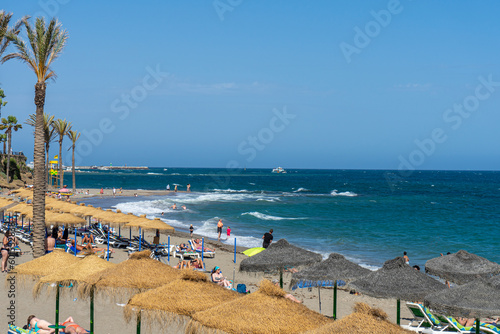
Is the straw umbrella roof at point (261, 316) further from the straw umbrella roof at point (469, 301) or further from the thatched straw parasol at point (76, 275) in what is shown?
the thatched straw parasol at point (76, 275)

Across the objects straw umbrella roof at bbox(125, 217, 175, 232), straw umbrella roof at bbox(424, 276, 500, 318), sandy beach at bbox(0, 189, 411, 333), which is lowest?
sandy beach at bbox(0, 189, 411, 333)

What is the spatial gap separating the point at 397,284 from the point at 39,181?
12.7 metres

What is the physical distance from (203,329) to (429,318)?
281 inches

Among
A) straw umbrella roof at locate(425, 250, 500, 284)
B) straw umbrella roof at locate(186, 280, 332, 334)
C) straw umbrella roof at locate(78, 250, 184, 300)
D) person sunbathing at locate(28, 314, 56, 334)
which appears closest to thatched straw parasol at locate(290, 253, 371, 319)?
straw umbrella roof at locate(425, 250, 500, 284)

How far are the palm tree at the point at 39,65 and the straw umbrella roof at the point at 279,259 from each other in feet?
27.3

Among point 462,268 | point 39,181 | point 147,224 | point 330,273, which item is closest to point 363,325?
point 330,273

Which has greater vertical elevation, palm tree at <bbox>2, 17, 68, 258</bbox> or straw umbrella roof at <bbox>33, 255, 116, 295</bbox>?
palm tree at <bbox>2, 17, 68, 258</bbox>

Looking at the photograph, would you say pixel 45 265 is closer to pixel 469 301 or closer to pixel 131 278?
pixel 131 278

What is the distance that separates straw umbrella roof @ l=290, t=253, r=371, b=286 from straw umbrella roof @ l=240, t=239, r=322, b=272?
1016 millimetres

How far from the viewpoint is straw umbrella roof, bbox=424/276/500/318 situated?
8.27 meters

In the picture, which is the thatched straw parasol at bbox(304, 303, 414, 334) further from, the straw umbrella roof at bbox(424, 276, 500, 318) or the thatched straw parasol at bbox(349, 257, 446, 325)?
the thatched straw parasol at bbox(349, 257, 446, 325)

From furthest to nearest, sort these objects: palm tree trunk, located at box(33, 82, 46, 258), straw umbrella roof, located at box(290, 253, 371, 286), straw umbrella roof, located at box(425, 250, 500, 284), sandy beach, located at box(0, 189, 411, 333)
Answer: palm tree trunk, located at box(33, 82, 46, 258) → straw umbrella roof, located at box(425, 250, 500, 284) → sandy beach, located at box(0, 189, 411, 333) → straw umbrella roof, located at box(290, 253, 371, 286)

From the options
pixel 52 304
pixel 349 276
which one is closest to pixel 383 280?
pixel 349 276

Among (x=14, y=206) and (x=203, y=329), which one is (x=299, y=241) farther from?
(x=203, y=329)
